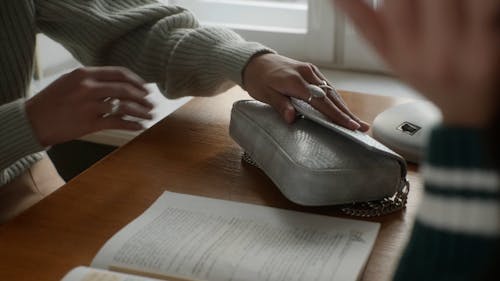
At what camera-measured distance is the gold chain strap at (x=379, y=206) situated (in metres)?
0.84

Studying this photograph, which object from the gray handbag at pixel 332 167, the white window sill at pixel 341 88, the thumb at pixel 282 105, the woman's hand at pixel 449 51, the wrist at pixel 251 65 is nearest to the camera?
the woman's hand at pixel 449 51

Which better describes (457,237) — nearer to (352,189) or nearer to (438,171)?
(438,171)

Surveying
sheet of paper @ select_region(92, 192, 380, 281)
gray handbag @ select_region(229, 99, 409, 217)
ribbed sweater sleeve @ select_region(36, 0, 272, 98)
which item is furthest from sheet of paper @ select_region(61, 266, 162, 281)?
ribbed sweater sleeve @ select_region(36, 0, 272, 98)

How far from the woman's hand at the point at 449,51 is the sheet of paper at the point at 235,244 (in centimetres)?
29

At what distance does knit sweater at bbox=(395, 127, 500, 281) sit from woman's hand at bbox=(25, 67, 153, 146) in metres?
0.51

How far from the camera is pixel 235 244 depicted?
0.75 m

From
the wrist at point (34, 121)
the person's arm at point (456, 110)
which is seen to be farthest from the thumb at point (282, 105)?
the person's arm at point (456, 110)

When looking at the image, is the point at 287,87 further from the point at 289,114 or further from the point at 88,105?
the point at 88,105

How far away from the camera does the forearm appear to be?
3.00 feet

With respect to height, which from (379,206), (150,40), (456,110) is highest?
(456,110)

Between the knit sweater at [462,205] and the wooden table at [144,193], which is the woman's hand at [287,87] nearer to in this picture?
the wooden table at [144,193]

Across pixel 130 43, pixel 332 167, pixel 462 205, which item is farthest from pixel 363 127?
pixel 462 205

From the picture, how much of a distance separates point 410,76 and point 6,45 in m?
0.79

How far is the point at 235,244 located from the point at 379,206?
0.61ft
